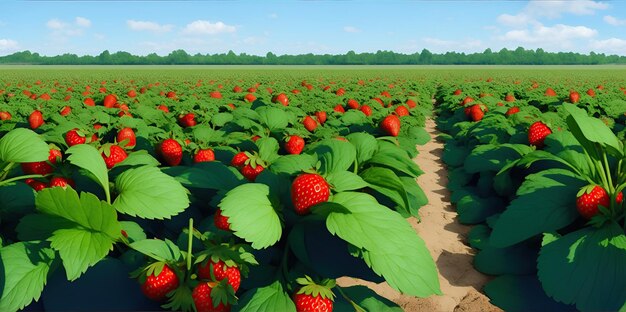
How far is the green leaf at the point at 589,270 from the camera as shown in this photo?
2115 millimetres

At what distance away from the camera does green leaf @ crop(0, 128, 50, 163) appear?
176 centimetres

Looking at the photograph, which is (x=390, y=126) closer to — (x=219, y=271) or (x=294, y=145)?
(x=294, y=145)

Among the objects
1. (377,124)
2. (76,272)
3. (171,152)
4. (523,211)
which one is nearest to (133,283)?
(76,272)

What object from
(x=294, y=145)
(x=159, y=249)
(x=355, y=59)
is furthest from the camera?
(x=355, y=59)

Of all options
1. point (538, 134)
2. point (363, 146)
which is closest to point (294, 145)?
point (363, 146)

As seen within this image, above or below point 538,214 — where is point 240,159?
above

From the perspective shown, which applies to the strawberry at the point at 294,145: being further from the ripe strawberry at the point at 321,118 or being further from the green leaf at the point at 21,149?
the ripe strawberry at the point at 321,118

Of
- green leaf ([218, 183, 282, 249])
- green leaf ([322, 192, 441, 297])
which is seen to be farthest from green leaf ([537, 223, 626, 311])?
green leaf ([218, 183, 282, 249])

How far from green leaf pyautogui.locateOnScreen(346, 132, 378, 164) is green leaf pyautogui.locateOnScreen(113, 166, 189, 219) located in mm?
1130

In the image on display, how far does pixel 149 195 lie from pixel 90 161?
252 mm

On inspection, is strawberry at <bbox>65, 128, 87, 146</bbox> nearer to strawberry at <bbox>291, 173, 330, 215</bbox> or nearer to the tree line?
strawberry at <bbox>291, 173, 330, 215</bbox>

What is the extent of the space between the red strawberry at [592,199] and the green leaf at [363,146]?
1.13m

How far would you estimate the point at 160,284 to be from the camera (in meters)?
1.56

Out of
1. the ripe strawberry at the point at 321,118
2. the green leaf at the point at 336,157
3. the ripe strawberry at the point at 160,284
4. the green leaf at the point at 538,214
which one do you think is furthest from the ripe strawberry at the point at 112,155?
the ripe strawberry at the point at 321,118
